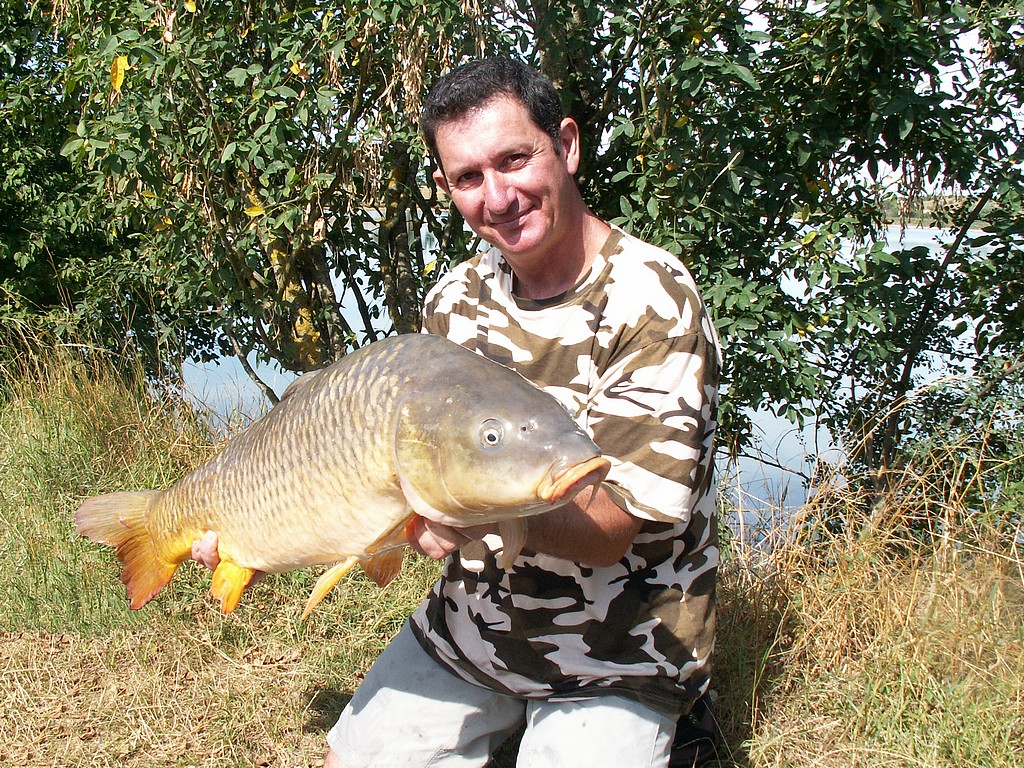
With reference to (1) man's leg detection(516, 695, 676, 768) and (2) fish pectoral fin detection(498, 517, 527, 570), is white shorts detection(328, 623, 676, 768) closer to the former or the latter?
(1) man's leg detection(516, 695, 676, 768)

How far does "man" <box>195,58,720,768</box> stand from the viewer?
1.60 meters

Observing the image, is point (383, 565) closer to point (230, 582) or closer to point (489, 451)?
point (230, 582)

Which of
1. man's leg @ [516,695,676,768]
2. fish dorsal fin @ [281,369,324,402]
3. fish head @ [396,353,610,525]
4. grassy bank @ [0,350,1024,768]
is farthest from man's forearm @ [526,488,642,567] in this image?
grassy bank @ [0,350,1024,768]

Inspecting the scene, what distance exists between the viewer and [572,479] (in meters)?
1.22

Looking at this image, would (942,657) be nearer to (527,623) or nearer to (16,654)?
(527,623)

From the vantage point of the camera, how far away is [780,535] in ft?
9.20

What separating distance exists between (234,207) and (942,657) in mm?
2663

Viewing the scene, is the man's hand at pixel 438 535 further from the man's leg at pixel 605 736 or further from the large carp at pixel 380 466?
the man's leg at pixel 605 736

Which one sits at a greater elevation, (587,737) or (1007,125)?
(1007,125)

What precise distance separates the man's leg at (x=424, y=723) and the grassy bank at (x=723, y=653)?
0.48 metres

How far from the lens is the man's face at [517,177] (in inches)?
69.1

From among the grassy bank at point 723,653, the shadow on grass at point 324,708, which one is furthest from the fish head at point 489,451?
the shadow on grass at point 324,708

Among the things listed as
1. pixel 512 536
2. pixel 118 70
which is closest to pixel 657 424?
pixel 512 536

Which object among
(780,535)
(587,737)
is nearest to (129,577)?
(587,737)
